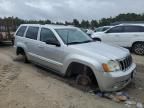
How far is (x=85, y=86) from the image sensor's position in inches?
236

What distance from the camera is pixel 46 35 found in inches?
290

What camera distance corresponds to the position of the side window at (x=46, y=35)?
6914 mm

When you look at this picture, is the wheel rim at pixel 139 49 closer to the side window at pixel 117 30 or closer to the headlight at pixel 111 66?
the side window at pixel 117 30

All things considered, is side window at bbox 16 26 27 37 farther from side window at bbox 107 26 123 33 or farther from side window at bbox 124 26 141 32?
side window at bbox 124 26 141 32

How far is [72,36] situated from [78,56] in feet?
4.56

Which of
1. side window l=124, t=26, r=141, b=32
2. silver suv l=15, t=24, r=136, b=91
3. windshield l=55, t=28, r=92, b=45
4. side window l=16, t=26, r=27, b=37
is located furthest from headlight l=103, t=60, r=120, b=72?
side window l=124, t=26, r=141, b=32

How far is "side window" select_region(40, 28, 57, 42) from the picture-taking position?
6914 mm

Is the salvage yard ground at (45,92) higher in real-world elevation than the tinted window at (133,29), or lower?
lower

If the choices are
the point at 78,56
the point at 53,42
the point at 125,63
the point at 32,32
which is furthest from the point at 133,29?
the point at 78,56

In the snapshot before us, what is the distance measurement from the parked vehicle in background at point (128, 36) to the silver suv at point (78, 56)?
18.5 ft

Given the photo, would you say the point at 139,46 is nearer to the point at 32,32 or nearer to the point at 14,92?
the point at 32,32

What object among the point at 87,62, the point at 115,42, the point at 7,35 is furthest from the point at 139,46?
the point at 7,35

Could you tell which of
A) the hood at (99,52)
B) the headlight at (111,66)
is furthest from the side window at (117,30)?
the headlight at (111,66)

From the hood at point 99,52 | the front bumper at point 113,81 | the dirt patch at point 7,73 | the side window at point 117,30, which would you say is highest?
the side window at point 117,30
